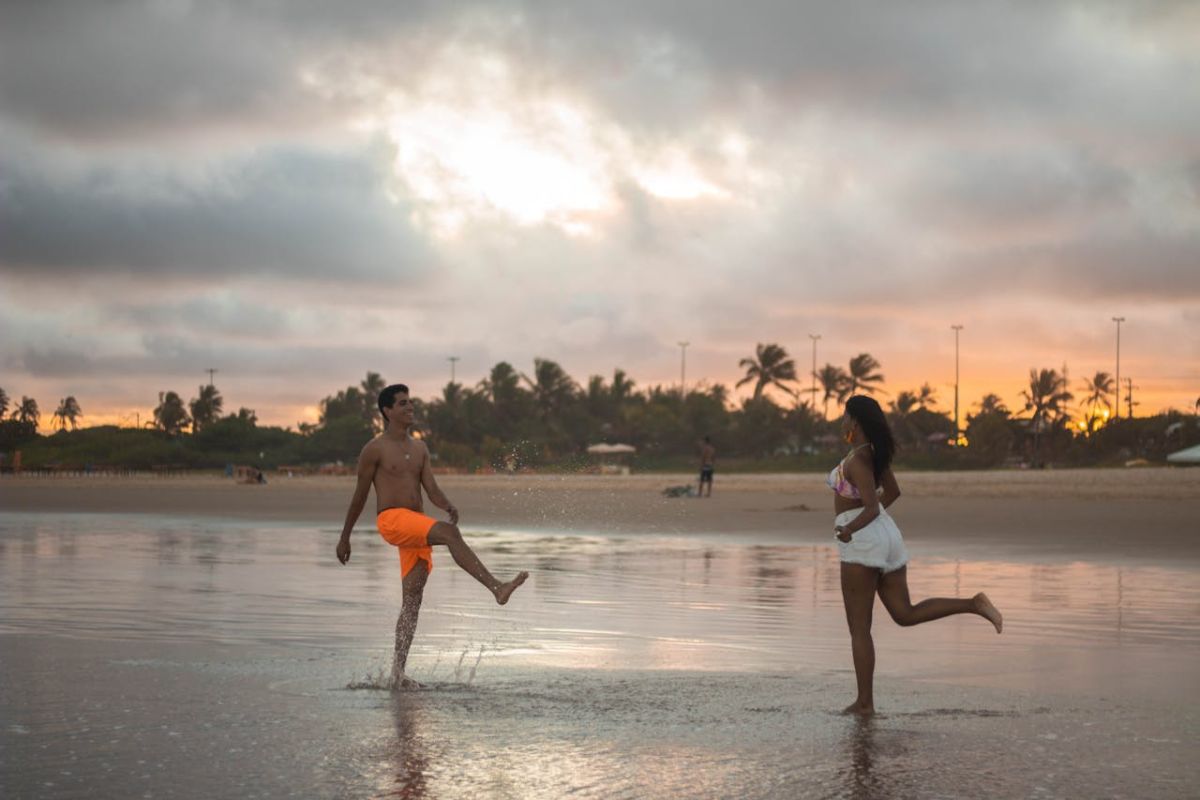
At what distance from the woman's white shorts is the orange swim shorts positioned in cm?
252

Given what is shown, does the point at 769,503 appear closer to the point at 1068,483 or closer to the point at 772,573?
the point at 1068,483

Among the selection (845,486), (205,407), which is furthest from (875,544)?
(205,407)

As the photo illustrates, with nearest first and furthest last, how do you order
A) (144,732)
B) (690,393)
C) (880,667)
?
(144,732) → (880,667) → (690,393)

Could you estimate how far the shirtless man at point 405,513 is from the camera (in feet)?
27.1

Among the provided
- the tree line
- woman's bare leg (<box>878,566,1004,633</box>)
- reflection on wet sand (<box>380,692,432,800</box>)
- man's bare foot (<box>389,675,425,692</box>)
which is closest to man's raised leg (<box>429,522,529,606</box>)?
man's bare foot (<box>389,675,425,692</box>)

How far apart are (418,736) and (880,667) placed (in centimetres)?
349

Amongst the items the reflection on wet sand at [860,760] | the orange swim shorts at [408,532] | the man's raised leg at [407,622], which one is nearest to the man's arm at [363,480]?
the orange swim shorts at [408,532]

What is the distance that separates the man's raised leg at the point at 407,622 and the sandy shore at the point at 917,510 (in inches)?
477

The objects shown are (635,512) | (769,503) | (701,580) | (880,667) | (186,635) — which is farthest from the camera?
(769,503)

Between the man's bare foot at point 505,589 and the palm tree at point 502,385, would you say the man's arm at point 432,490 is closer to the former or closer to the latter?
the man's bare foot at point 505,589

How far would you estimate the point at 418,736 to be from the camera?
6609 millimetres

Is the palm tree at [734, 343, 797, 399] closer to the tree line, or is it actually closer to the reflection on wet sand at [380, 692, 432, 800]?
the tree line

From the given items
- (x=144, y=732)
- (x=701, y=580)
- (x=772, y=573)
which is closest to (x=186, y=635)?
(x=144, y=732)

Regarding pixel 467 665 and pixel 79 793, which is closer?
pixel 79 793
